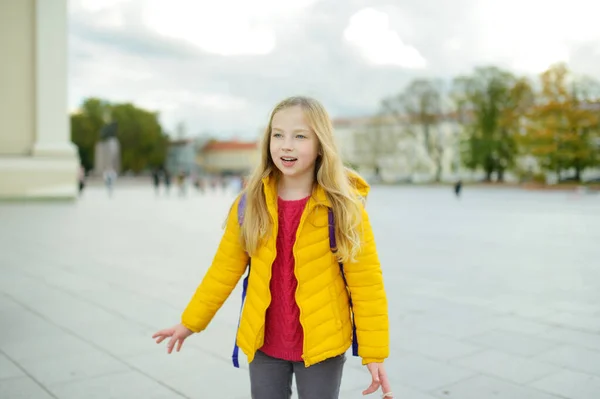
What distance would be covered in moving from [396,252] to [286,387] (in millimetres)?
8017

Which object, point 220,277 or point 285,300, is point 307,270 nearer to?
point 285,300

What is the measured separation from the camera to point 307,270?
2234mm

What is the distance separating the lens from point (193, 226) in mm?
14977

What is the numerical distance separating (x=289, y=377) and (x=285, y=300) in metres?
0.32

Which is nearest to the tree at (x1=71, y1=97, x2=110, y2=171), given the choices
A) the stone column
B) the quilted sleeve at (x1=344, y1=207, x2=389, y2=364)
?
the stone column

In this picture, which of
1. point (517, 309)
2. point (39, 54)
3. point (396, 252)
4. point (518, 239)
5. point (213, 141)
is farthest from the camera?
point (213, 141)

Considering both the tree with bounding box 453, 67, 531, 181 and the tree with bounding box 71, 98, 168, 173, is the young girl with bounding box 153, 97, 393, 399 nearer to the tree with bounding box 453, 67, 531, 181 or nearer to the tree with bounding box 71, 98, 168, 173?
the tree with bounding box 453, 67, 531, 181

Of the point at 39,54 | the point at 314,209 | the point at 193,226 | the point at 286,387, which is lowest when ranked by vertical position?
the point at 193,226

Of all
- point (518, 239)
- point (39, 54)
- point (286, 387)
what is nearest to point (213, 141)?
point (39, 54)

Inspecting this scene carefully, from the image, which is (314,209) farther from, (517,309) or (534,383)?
(517,309)

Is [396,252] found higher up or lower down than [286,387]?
lower down

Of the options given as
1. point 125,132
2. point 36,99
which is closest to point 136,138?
point 125,132

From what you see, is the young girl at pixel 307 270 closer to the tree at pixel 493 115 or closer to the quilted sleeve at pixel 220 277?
the quilted sleeve at pixel 220 277

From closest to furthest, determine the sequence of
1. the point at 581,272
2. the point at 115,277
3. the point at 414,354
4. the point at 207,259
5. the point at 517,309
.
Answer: the point at 414,354 < the point at 517,309 < the point at 115,277 < the point at 581,272 < the point at 207,259
